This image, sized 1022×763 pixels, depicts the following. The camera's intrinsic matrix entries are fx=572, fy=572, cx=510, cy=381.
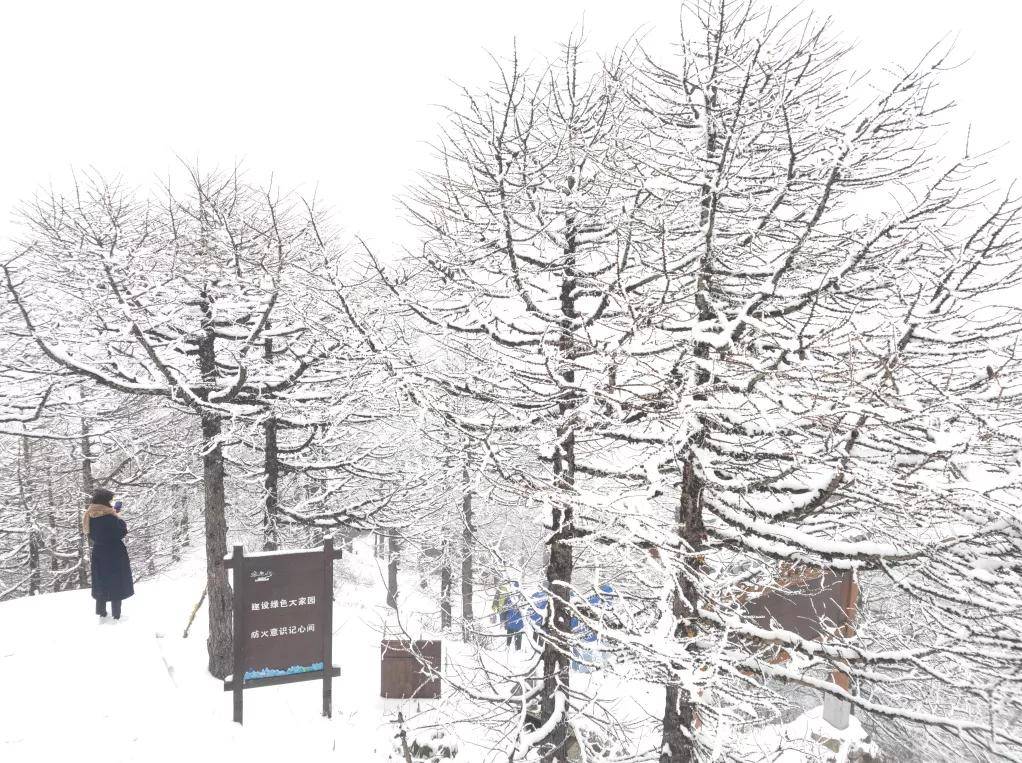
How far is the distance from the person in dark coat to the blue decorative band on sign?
314 centimetres

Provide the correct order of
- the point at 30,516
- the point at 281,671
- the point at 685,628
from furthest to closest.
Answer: the point at 30,516
the point at 281,671
the point at 685,628

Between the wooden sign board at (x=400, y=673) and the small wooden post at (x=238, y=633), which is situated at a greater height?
the small wooden post at (x=238, y=633)

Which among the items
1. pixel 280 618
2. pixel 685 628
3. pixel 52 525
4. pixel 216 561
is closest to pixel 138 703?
pixel 280 618

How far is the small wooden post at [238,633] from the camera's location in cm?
625

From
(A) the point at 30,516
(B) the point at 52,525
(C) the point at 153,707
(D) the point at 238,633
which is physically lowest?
(B) the point at 52,525

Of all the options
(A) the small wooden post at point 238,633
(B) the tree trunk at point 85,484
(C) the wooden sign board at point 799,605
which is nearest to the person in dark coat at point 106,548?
(A) the small wooden post at point 238,633

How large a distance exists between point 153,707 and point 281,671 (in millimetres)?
1251

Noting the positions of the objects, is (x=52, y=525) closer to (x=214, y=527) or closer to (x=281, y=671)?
(x=214, y=527)

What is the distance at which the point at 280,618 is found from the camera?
21.4 ft

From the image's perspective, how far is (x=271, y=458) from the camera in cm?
909

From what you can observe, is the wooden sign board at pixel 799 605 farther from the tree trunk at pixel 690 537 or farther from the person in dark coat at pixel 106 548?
the person in dark coat at pixel 106 548

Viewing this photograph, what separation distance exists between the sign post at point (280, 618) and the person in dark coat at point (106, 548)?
2.88 m

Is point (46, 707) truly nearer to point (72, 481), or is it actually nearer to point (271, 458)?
point (271, 458)

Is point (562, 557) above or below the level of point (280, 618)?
above
